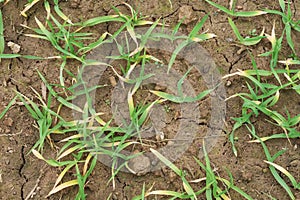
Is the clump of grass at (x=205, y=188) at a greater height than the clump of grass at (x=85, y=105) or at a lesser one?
lesser

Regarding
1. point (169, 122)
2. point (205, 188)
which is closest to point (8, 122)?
point (169, 122)

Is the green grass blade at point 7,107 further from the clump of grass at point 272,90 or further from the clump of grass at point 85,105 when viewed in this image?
the clump of grass at point 272,90

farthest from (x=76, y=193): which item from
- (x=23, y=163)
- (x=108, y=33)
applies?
(x=108, y=33)

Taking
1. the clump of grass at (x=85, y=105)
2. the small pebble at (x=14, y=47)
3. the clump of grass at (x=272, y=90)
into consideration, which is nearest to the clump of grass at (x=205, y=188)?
the clump of grass at (x=85, y=105)

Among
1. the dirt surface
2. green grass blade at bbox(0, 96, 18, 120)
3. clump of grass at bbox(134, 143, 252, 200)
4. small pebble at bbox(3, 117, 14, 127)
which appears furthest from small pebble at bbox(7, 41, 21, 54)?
clump of grass at bbox(134, 143, 252, 200)

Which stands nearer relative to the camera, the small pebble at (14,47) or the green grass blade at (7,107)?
the green grass blade at (7,107)

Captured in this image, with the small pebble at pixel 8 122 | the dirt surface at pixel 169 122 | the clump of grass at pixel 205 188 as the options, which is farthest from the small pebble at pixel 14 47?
the clump of grass at pixel 205 188

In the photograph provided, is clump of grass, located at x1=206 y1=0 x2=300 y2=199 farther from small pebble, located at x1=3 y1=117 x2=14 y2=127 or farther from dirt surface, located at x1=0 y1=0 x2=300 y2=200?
small pebble, located at x1=3 y1=117 x2=14 y2=127

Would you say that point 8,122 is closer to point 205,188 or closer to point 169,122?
point 169,122

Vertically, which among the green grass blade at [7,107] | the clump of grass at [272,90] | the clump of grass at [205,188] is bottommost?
the clump of grass at [205,188]
